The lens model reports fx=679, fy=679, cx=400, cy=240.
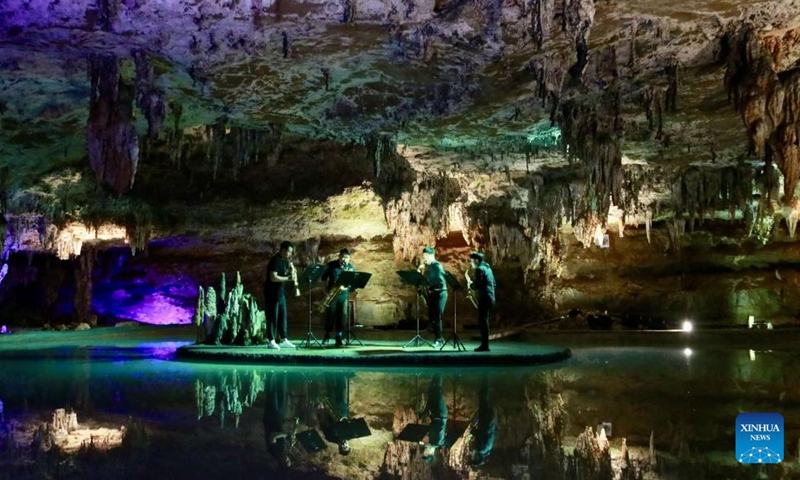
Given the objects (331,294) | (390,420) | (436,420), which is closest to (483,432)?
(436,420)

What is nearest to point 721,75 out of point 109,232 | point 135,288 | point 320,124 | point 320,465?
point 320,124

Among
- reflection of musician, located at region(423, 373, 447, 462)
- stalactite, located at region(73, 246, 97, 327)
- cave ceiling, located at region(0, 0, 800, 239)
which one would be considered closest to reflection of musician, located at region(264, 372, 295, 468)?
reflection of musician, located at region(423, 373, 447, 462)

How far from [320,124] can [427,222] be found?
6014 mm

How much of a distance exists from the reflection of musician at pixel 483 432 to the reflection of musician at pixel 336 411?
30.1 inches

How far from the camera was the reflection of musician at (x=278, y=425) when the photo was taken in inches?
155

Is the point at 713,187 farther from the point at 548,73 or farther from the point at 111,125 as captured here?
the point at 111,125

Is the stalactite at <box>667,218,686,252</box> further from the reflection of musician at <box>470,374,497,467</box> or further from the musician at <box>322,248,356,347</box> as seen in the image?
the reflection of musician at <box>470,374,497,467</box>

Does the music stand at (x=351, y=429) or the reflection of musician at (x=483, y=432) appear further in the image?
the music stand at (x=351, y=429)

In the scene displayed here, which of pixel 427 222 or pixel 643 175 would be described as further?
pixel 427 222

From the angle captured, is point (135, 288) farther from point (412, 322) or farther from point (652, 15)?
point (652, 15)

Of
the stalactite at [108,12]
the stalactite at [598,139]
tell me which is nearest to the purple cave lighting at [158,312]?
the stalactite at [598,139]

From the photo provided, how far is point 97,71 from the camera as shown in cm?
857

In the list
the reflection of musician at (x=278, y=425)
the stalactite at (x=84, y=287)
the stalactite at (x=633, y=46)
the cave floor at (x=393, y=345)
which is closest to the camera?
the reflection of musician at (x=278, y=425)

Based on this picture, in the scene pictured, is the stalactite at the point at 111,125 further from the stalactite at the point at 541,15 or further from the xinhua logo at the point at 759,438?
the xinhua logo at the point at 759,438
